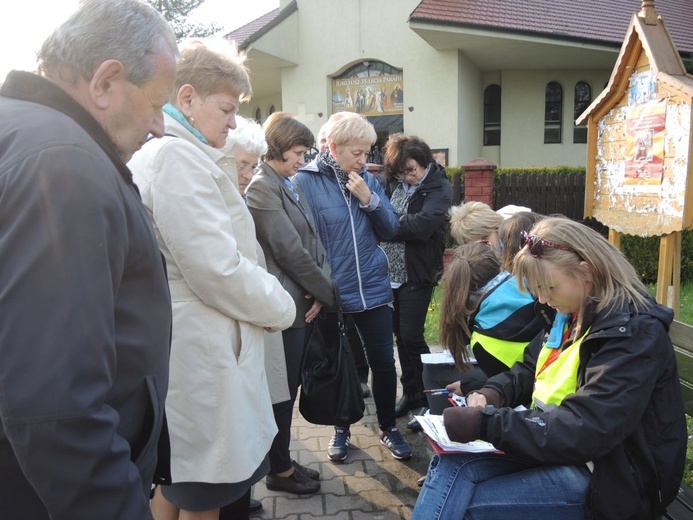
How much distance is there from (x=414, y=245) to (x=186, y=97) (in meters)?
2.10

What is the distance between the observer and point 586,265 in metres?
1.96

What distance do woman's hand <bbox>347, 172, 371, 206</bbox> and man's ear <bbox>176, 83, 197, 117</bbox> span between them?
1365 mm

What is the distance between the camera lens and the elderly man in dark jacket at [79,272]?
969 millimetres

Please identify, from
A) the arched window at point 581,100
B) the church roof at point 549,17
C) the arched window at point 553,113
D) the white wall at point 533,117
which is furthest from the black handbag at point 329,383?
the arched window at point 581,100

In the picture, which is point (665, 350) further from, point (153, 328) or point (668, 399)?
point (153, 328)

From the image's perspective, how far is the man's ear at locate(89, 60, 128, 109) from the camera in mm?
1179

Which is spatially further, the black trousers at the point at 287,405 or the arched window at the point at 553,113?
the arched window at the point at 553,113

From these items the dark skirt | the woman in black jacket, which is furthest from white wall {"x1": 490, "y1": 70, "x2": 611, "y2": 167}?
the dark skirt

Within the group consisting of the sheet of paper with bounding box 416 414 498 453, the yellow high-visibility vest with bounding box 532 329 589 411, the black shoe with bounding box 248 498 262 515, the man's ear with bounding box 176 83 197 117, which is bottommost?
the black shoe with bounding box 248 498 262 515

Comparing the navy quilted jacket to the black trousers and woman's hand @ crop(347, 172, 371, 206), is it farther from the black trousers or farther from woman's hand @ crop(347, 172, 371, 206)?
the black trousers

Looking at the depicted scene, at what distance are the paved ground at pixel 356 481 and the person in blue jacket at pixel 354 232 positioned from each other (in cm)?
10

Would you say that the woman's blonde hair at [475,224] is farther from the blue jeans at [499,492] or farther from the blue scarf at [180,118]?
the blue scarf at [180,118]

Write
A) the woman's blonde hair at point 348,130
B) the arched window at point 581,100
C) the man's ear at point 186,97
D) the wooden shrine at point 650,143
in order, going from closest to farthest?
the man's ear at point 186,97 → the woman's blonde hair at point 348,130 → the wooden shrine at point 650,143 → the arched window at point 581,100

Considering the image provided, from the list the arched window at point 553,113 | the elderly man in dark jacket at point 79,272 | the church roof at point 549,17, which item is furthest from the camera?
the arched window at point 553,113
